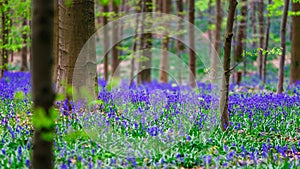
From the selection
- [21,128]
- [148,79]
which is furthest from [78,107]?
[148,79]

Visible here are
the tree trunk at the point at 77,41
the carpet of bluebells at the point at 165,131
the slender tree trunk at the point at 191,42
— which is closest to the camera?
the carpet of bluebells at the point at 165,131

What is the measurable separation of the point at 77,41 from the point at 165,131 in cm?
267

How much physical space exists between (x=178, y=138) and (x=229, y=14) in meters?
2.36

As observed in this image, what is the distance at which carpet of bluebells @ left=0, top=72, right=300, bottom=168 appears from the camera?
4.77 metres

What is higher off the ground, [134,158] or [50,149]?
[50,149]

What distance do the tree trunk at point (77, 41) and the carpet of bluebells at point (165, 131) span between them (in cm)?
57

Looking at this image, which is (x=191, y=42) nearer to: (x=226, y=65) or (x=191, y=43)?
(x=191, y=43)

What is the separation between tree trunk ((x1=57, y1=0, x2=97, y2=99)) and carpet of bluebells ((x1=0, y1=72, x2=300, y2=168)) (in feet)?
1.88

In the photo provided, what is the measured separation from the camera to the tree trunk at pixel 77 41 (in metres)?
7.46

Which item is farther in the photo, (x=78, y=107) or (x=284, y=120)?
(x=284, y=120)

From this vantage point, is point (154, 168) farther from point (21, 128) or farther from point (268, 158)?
point (21, 128)

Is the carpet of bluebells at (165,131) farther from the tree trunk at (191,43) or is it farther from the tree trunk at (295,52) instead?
the tree trunk at (295,52)

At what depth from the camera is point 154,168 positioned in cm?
460

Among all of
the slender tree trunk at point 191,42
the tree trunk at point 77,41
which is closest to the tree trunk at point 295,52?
the slender tree trunk at point 191,42
